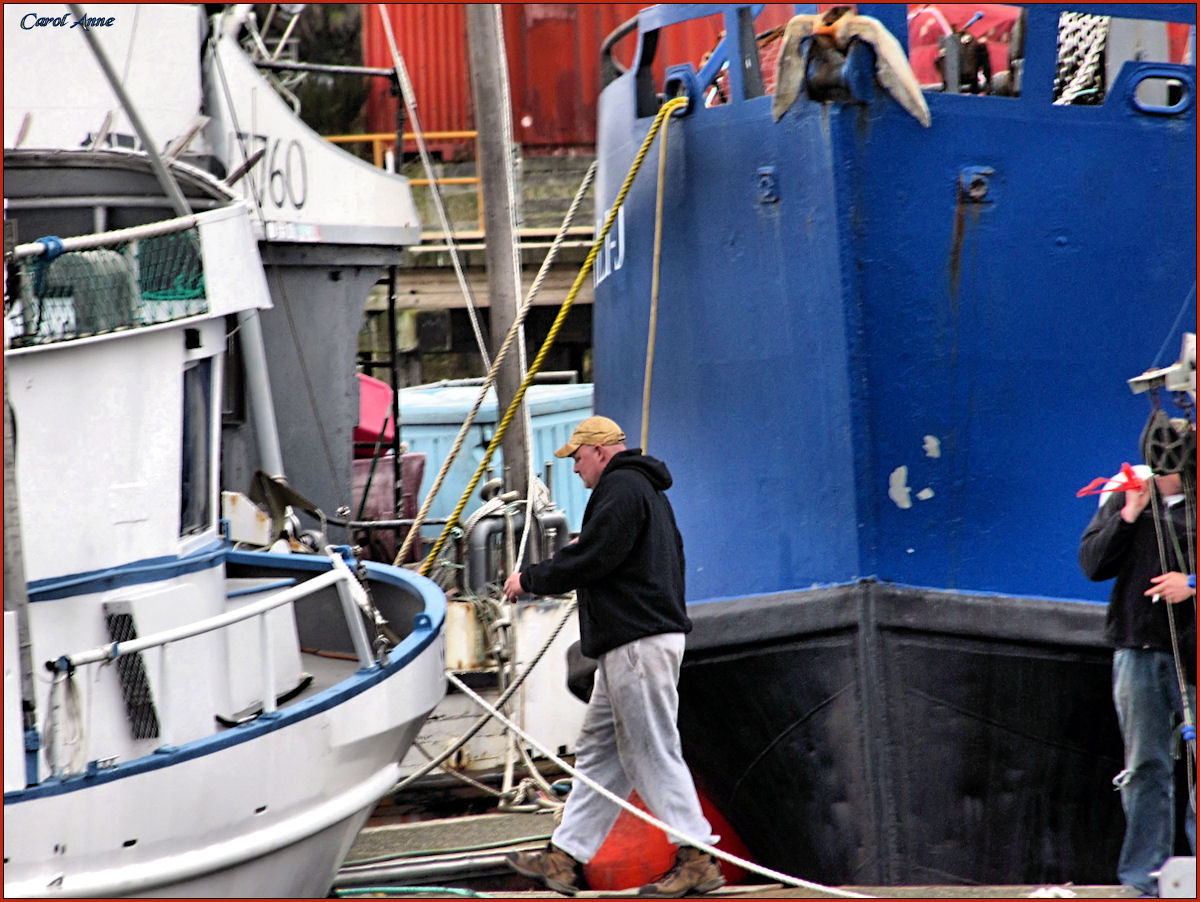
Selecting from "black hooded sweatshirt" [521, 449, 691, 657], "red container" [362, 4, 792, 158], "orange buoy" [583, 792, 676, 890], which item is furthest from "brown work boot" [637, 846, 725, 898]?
"red container" [362, 4, 792, 158]

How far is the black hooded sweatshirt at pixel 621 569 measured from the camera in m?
4.99

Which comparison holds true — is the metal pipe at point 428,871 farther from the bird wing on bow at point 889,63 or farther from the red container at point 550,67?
the red container at point 550,67

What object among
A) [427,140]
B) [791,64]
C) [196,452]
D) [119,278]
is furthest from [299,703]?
[427,140]

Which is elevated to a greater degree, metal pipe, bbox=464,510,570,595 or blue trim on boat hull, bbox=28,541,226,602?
blue trim on boat hull, bbox=28,541,226,602

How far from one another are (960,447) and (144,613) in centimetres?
317

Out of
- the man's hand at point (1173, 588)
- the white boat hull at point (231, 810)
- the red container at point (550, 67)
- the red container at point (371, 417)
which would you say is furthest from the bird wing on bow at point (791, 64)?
the red container at point (550, 67)

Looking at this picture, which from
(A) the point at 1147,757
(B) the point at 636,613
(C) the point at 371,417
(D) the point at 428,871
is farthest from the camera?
(C) the point at 371,417

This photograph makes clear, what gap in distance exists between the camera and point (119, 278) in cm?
468

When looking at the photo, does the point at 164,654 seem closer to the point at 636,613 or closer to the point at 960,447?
the point at 636,613

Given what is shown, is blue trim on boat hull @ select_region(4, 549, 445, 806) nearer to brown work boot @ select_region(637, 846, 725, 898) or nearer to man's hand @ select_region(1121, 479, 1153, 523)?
brown work boot @ select_region(637, 846, 725, 898)

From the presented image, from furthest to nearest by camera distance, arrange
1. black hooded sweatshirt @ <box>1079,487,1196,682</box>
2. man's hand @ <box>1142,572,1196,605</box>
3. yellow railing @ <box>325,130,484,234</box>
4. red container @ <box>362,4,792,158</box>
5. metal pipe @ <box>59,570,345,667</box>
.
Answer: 1. red container @ <box>362,4,792,158</box>
2. yellow railing @ <box>325,130,484,234</box>
3. black hooded sweatshirt @ <box>1079,487,1196,682</box>
4. man's hand @ <box>1142,572,1196,605</box>
5. metal pipe @ <box>59,570,345,667</box>

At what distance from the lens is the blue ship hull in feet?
18.1

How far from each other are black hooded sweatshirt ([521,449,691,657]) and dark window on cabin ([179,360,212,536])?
125 cm

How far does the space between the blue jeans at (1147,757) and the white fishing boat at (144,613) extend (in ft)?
8.39
